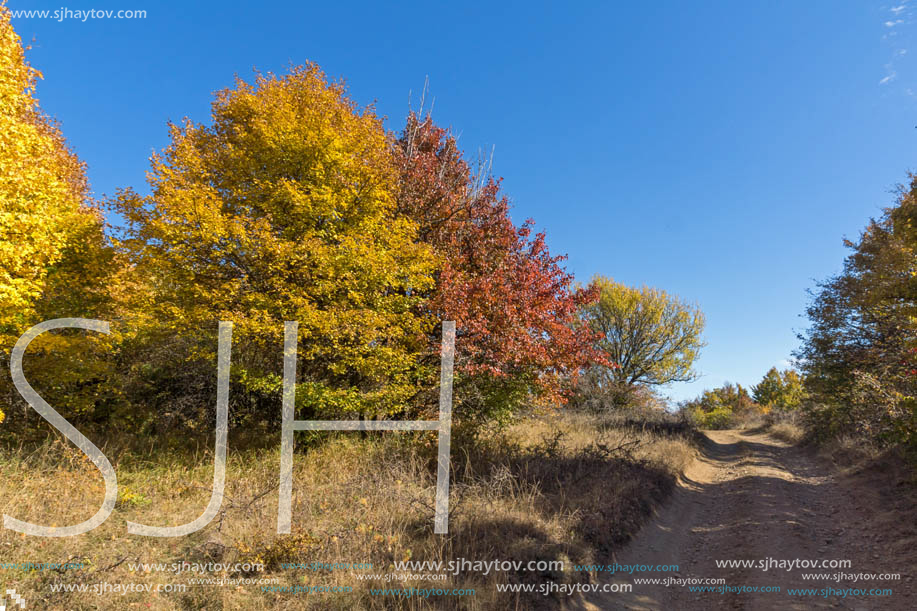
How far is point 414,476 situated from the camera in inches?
332

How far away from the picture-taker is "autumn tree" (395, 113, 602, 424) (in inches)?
431

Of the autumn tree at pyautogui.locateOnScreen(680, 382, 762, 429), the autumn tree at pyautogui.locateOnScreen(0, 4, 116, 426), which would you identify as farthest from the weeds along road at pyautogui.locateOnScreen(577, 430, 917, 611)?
the autumn tree at pyautogui.locateOnScreen(680, 382, 762, 429)

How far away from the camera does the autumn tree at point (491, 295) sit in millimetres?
10945

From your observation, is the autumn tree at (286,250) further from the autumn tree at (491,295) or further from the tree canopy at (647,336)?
the tree canopy at (647,336)

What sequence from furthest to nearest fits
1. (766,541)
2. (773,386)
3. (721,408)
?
(773,386)
(721,408)
(766,541)

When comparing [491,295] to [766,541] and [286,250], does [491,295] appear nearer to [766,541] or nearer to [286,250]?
[286,250]

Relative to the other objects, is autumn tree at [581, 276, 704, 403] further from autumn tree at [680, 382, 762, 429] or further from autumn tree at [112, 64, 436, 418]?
autumn tree at [112, 64, 436, 418]

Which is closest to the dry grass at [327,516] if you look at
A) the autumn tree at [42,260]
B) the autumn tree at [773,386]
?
the autumn tree at [42,260]

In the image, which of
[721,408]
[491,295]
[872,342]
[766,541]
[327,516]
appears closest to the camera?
[327,516]

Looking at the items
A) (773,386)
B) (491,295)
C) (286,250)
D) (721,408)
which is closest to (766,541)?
(491,295)

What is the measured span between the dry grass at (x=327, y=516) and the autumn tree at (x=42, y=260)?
77.2 inches

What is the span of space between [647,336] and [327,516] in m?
28.4

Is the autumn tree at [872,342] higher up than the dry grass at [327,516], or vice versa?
the autumn tree at [872,342]

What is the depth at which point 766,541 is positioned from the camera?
7.42 meters
